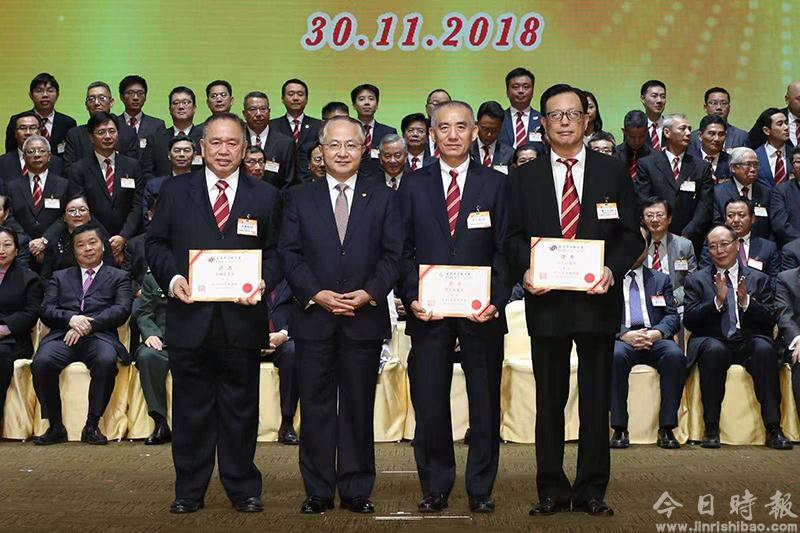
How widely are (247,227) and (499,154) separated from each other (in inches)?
167

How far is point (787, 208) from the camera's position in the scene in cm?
832

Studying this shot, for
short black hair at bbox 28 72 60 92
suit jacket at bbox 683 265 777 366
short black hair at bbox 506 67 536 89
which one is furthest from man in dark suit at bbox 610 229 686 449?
short black hair at bbox 28 72 60 92

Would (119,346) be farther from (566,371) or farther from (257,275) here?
(566,371)

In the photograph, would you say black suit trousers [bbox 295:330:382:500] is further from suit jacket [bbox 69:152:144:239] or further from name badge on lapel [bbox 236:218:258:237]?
suit jacket [bbox 69:152:144:239]

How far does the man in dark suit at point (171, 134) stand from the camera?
30.0ft

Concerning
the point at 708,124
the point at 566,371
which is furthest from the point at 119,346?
the point at 708,124

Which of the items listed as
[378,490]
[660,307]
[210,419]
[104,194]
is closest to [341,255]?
[210,419]

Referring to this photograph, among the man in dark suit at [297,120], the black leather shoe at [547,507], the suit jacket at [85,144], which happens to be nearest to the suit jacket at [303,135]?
the man in dark suit at [297,120]

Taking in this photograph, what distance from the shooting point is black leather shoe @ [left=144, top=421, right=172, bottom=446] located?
714 centimetres

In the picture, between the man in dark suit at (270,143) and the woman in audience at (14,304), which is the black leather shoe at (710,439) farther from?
the woman in audience at (14,304)

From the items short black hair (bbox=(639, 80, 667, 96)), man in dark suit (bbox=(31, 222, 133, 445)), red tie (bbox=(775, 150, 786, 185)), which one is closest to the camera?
man in dark suit (bbox=(31, 222, 133, 445))

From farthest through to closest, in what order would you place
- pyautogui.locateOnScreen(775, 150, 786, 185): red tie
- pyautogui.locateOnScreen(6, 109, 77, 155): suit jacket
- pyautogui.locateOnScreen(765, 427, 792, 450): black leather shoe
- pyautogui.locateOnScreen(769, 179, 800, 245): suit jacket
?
pyautogui.locateOnScreen(6, 109, 77, 155): suit jacket
pyautogui.locateOnScreen(775, 150, 786, 185): red tie
pyautogui.locateOnScreen(769, 179, 800, 245): suit jacket
pyautogui.locateOnScreen(765, 427, 792, 450): black leather shoe

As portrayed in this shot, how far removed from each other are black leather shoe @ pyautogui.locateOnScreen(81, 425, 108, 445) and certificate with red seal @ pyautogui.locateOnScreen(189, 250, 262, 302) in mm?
2844

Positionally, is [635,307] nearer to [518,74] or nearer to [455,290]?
[518,74]
